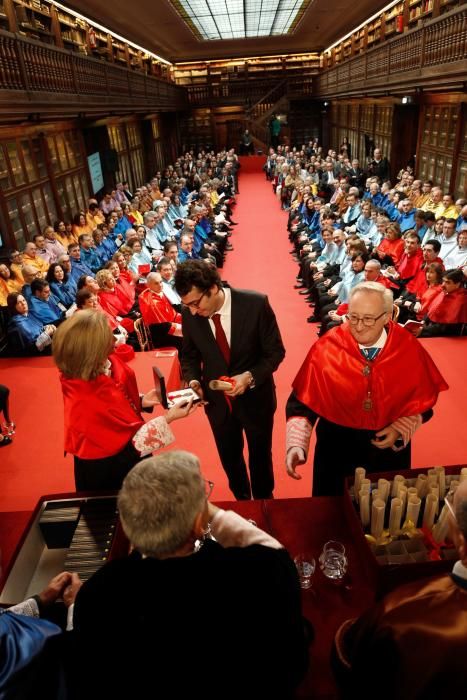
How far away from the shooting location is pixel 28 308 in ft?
20.9

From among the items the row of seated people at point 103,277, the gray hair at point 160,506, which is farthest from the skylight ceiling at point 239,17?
the gray hair at point 160,506

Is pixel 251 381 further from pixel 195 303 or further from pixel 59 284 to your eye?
pixel 59 284

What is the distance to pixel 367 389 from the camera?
253 centimetres

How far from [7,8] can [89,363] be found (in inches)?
384

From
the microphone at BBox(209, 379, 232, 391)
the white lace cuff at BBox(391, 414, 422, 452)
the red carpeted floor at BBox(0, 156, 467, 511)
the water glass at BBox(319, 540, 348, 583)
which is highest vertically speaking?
the microphone at BBox(209, 379, 232, 391)

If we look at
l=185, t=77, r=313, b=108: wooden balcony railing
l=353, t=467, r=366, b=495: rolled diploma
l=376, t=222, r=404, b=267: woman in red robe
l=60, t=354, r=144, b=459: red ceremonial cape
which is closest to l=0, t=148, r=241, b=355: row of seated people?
l=60, t=354, r=144, b=459: red ceremonial cape

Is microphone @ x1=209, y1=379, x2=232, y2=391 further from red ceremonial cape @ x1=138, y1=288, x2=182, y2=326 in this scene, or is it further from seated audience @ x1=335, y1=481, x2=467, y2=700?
red ceremonial cape @ x1=138, y1=288, x2=182, y2=326

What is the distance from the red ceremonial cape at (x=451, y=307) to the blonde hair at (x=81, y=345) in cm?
460

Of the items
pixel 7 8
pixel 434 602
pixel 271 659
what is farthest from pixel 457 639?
pixel 7 8

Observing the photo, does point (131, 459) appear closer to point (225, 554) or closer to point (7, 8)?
point (225, 554)

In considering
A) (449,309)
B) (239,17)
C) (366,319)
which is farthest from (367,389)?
(239,17)

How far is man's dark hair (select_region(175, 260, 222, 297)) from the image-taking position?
102 inches

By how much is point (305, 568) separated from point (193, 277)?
5.20 ft

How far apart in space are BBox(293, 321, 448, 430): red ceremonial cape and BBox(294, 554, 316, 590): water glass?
0.85 m
